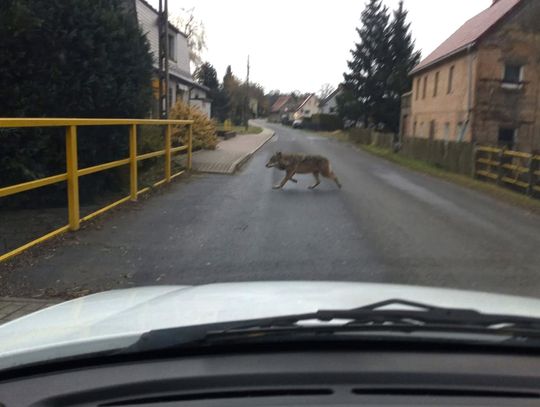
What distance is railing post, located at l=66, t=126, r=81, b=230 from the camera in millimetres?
7984

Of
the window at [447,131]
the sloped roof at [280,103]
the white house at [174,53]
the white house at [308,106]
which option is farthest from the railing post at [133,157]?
the sloped roof at [280,103]

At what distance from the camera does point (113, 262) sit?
7094 mm

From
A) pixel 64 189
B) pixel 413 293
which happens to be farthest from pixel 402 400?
pixel 64 189

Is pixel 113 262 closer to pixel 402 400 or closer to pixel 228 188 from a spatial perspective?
pixel 402 400

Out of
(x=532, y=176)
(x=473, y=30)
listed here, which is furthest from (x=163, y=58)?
(x=473, y=30)

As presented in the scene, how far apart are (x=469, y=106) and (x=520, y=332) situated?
2805 centimetres

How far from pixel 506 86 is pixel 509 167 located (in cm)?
1221

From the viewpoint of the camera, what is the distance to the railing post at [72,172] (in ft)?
26.2

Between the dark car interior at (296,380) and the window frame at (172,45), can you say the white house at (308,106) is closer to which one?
the window frame at (172,45)

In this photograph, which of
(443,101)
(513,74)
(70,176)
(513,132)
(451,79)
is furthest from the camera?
(443,101)

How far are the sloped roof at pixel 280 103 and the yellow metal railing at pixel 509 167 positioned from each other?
126912mm

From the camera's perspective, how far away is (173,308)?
8.22 feet

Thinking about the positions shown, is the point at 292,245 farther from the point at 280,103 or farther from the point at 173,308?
the point at 280,103

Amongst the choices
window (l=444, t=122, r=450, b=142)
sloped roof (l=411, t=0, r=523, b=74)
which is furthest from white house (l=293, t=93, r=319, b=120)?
window (l=444, t=122, r=450, b=142)
